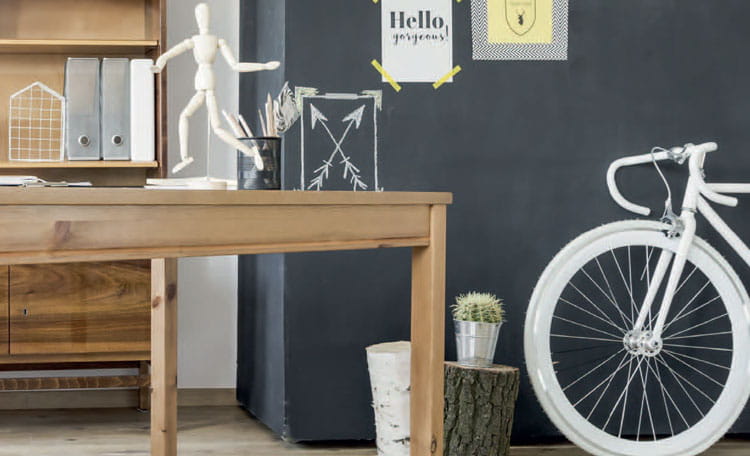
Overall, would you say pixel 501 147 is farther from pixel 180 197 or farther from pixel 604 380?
pixel 180 197

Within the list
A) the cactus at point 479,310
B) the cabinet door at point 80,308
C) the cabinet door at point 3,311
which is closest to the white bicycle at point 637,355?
the cactus at point 479,310

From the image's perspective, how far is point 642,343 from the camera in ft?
8.23

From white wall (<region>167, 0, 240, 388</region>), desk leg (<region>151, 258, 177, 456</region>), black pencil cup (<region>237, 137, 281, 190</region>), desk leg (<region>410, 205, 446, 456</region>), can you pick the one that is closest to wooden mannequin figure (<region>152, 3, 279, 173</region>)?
black pencil cup (<region>237, 137, 281, 190</region>)

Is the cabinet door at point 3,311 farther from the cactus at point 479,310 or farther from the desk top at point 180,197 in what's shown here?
the desk top at point 180,197

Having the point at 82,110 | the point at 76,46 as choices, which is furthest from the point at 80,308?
the point at 76,46

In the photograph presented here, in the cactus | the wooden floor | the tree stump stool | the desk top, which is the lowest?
the wooden floor

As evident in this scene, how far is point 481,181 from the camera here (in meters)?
2.68

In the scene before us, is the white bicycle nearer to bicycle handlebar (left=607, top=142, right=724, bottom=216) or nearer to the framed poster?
bicycle handlebar (left=607, top=142, right=724, bottom=216)

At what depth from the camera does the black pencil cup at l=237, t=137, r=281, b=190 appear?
1478 millimetres

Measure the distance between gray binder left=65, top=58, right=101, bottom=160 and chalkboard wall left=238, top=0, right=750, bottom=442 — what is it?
58 centimetres

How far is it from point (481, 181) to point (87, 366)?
5.28ft

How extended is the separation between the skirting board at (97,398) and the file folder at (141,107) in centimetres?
92

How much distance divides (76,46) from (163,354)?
1.35 meters

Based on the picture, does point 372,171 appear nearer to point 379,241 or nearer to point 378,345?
point 378,345
